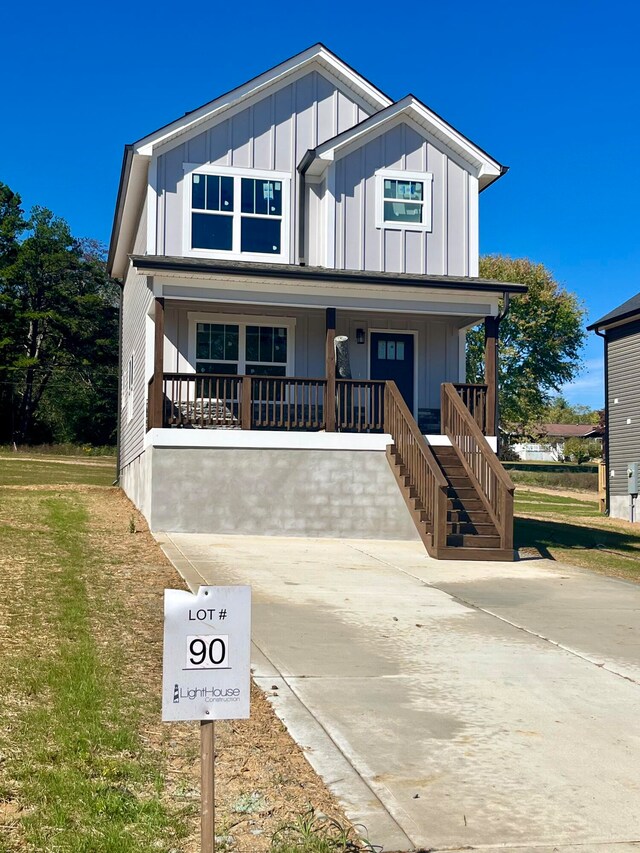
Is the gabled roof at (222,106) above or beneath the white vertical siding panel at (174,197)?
above

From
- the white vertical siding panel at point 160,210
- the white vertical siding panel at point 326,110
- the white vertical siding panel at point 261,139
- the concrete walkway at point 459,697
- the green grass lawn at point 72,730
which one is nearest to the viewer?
the green grass lawn at point 72,730

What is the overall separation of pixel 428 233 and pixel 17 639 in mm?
13643

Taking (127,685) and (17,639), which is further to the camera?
(17,639)

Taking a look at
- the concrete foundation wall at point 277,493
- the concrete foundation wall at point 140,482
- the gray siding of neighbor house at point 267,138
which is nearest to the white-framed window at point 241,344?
the gray siding of neighbor house at point 267,138

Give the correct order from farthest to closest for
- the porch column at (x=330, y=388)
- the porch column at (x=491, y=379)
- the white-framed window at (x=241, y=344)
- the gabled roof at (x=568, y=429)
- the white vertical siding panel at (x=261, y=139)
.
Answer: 1. the gabled roof at (x=568, y=429)
2. the white vertical siding panel at (x=261, y=139)
3. the white-framed window at (x=241, y=344)
4. the porch column at (x=491, y=379)
5. the porch column at (x=330, y=388)

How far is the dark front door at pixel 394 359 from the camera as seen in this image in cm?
1911

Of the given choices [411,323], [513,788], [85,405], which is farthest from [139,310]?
[85,405]

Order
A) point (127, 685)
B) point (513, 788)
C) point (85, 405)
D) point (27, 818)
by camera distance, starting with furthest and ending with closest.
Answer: point (85, 405), point (127, 685), point (513, 788), point (27, 818)

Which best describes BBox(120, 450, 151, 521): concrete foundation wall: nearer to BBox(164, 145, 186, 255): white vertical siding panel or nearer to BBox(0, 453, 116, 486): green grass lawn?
BBox(0, 453, 116, 486): green grass lawn

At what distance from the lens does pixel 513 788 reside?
4.73 m

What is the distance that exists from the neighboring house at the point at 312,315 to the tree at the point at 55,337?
32670mm

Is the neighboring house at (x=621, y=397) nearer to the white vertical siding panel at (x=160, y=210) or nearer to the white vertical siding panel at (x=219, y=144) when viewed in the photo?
the white vertical siding panel at (x=219, y=144)

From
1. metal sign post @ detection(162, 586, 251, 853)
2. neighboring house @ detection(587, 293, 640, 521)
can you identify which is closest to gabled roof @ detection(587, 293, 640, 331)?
neighboring house @ detection(587, 293, 640, 521)

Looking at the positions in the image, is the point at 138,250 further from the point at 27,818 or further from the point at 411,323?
the point at 27,818
